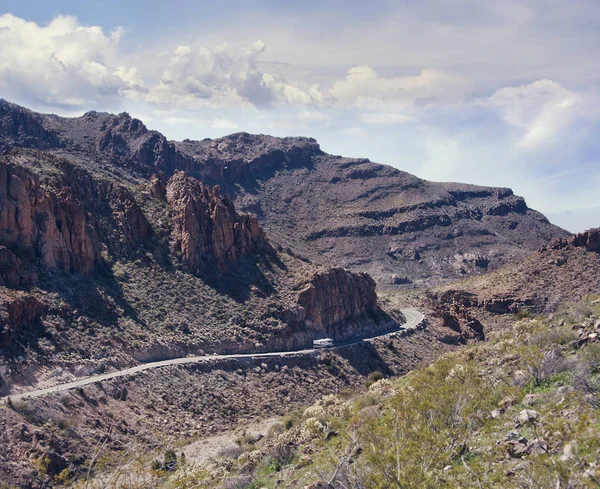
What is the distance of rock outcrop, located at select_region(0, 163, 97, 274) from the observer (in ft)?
181

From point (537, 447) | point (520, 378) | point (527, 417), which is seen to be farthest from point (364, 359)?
point (537, 447)

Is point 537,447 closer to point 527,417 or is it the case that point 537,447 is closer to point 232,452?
point 527,417

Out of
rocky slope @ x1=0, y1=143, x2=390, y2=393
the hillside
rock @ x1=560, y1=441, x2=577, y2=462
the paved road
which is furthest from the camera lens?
rocky slope @ x1=0, y1=143, x2=390, y2=393

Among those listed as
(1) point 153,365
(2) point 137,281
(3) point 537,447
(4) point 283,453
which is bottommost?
(4) point 283,453

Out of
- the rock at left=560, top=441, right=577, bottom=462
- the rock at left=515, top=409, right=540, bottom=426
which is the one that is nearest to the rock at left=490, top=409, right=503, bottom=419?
the rock at left=515, top=409, right=540, bottom=426

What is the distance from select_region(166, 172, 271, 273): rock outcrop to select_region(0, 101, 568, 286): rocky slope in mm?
38998

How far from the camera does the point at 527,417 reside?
2039 cm

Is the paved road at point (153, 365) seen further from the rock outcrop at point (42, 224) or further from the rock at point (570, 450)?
the rock at point (570, 450)

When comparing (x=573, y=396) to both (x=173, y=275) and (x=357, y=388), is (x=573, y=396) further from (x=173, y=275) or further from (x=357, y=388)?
(x=173, y=275)

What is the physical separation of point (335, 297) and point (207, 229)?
16.9m

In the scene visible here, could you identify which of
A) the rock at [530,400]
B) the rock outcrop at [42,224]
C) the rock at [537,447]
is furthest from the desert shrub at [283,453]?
the rock outcrop at [42,224]

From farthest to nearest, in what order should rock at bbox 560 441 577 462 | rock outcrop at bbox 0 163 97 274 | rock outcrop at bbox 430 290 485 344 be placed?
1. rock outcrop at bbox 430 290 485 344
2. rock outcrop at bbox 0 163 97 274
3. rock at bbox 560 441 577 462

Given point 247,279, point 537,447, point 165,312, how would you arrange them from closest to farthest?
point 537,447, point 165,312, point 247,279

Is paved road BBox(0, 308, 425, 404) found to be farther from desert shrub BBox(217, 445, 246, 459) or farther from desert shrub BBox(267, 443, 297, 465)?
desert shrub BBox(267, 443, 297, 465)
